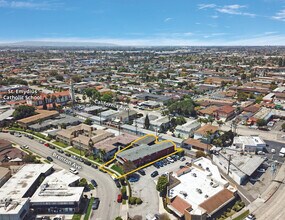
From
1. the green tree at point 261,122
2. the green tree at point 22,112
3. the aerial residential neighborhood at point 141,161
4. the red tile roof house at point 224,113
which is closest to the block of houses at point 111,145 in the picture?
the aerial residential neighborhood at point 141,161

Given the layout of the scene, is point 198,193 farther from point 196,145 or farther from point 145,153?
point 196,145

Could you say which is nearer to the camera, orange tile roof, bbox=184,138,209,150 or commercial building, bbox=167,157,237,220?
commercial building, bbox=167,157,237,220

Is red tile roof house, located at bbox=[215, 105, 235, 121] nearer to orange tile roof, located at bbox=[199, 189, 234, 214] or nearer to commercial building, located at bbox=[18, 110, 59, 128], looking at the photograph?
orange tile roof, located at bbox=[199, 189, 234, 214]

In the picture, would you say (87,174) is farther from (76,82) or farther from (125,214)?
(76,82)

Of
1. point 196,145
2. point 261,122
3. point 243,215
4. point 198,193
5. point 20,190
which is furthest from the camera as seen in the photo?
point 261,122

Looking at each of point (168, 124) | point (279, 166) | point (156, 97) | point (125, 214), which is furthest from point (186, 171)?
point (156, 97)

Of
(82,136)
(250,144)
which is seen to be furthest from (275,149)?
(82,136)

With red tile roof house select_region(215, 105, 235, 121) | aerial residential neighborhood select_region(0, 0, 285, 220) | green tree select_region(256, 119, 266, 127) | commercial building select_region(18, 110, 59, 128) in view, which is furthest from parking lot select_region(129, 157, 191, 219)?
commercial building select_region(18, 110, 59, 128)
